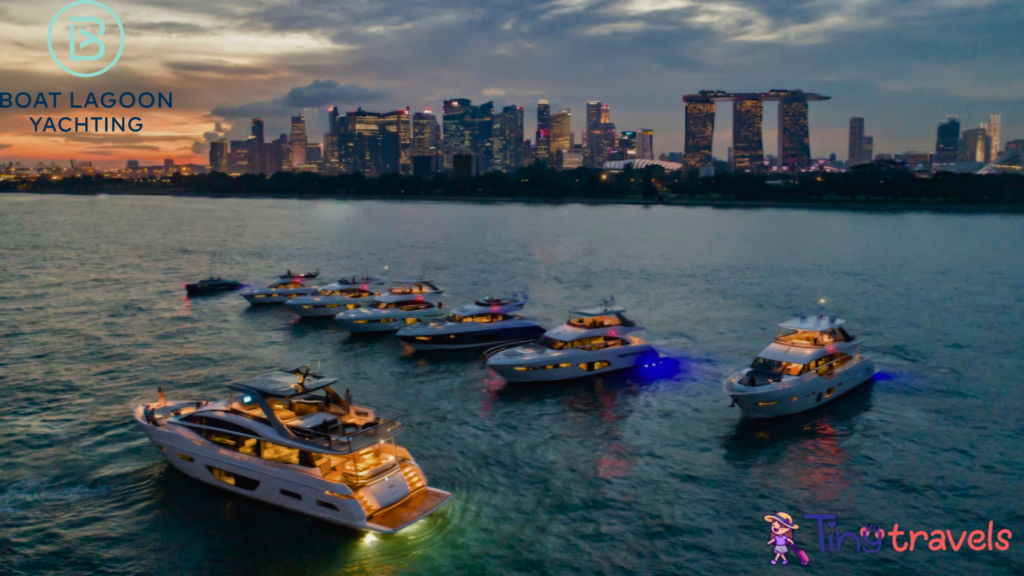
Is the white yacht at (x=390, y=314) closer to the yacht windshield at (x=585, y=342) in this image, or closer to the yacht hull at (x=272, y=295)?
the yacht hull at (x=272, y=295)

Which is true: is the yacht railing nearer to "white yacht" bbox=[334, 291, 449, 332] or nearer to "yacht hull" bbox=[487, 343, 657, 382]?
"yacht hull" bbox=[487, 343, 657, 382]

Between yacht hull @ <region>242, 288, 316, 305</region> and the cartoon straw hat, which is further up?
yacht hull @ <region>242, 288, 316, 305</region>

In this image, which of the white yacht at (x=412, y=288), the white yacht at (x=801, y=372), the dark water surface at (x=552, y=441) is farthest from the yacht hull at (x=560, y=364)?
the white yacht at (x=412, y=288)

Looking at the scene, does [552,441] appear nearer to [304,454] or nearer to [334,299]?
[304,454]

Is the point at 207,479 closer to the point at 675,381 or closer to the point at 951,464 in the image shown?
the point at 675,381

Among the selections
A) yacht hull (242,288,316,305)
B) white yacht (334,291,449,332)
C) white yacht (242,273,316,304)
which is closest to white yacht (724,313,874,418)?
white yacht (334,291,449,332)
